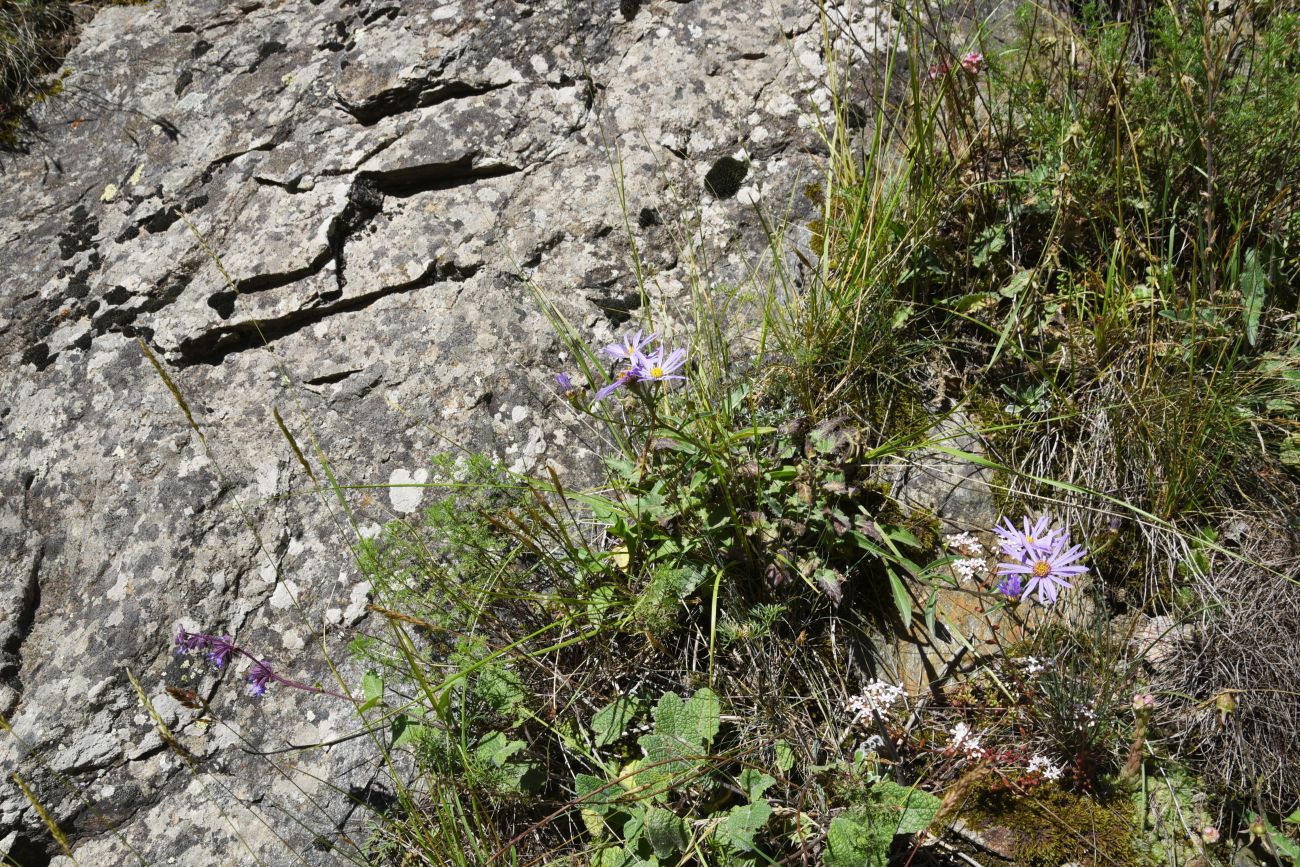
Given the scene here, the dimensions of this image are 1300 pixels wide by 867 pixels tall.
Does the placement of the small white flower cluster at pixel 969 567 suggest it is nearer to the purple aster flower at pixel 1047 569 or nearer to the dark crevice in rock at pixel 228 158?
the purple aster flower at pixel 1047 569

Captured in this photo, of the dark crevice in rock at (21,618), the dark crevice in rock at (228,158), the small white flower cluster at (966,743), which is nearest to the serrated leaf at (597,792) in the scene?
the small white flower cluster at (966,743)

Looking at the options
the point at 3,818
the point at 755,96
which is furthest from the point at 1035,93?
the point at 3,818

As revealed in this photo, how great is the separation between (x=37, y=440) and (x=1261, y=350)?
10.4ft

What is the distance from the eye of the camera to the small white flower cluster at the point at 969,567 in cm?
188

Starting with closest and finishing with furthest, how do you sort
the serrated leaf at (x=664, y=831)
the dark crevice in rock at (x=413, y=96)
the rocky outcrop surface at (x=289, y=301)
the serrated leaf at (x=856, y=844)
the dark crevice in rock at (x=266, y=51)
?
the serrated leaf at (x=856, y=844) → the serrated leaf at (x=664, y=831) → the rocky outcrop surface at (x=289, y=301) → the dark crevice in rock at (x=413, y=96) → the dark crevice in rock at (x=266, y=51)

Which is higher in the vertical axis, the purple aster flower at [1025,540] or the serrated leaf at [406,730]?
the purple aster flower at [1025,540]

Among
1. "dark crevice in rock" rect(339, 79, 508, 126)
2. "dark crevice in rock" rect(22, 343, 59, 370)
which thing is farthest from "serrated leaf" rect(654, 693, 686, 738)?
"dark crevice in rock" rect(22, 343, 59, 370)

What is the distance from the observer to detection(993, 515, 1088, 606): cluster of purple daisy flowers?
5.75 ft

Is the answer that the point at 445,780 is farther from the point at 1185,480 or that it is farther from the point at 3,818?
the point at 1185,480

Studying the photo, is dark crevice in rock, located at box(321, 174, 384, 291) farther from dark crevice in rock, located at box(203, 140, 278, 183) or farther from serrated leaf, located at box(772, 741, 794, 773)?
serrated leaf, located at box(772, 741, 794, 773)

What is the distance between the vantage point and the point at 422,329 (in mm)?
2373

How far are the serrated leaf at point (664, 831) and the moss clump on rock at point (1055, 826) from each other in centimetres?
59

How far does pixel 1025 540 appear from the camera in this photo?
1.83 m

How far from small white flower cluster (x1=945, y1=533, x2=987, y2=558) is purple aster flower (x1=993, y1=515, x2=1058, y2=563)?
0.06m
